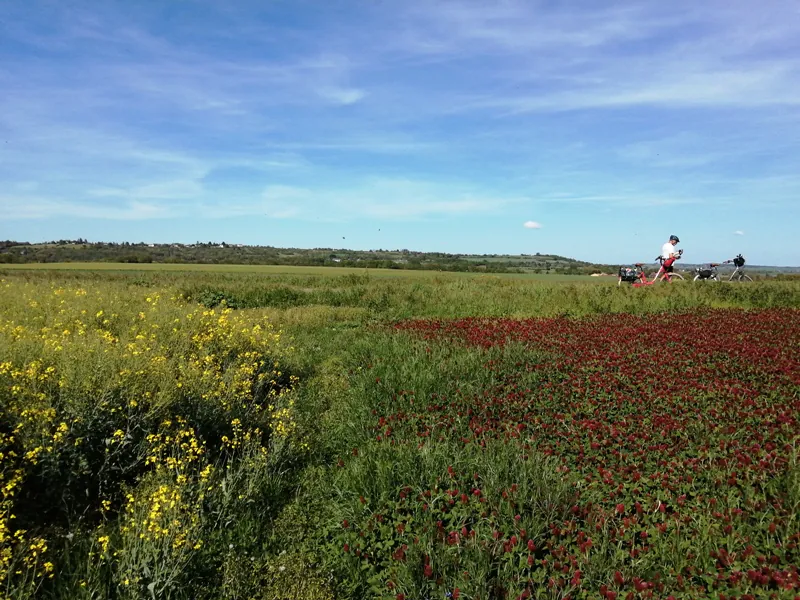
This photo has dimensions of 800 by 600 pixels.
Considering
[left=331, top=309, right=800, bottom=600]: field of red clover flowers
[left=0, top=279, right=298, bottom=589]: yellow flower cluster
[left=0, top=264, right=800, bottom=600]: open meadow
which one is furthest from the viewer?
[left=0, top=279, right=298, bottom=589]: yellow flower cluster

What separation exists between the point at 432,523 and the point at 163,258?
7025cm

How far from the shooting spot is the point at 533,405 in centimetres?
627

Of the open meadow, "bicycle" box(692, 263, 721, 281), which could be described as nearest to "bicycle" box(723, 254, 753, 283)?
"bicycle" box(692, 263, 721, 281)

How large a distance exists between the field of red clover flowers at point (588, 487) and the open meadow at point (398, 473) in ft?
0.08

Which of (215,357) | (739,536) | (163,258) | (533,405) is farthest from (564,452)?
(163,258)

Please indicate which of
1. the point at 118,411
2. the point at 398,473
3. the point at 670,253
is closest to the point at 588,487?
the point at 398,473

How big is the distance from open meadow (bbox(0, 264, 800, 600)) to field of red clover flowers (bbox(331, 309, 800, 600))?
1.0 inches

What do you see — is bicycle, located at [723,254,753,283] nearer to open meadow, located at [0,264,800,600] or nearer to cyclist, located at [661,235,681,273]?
cyclist, located at [661,235,681,273]

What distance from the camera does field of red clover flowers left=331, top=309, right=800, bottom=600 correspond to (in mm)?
3238

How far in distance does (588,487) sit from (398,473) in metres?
1.72

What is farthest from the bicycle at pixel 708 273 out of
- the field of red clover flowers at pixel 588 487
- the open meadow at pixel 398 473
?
the field of red clover flowers at pixel 588 487

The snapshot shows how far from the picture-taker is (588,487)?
14.1 feet

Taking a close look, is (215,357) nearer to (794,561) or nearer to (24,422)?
(24,422)

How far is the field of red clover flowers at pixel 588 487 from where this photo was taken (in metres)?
3.24
